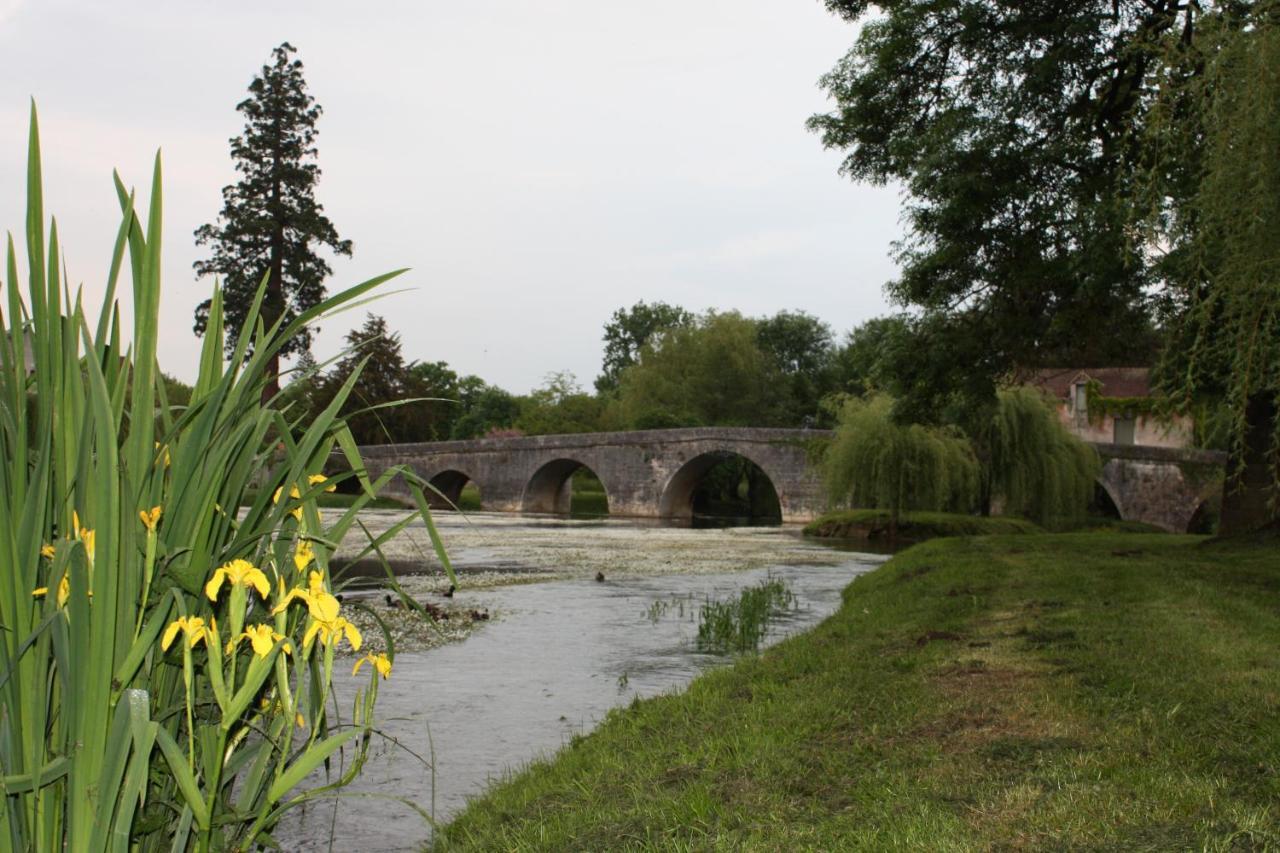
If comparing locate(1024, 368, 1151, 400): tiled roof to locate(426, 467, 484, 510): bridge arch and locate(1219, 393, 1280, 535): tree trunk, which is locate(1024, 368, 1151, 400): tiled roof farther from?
locate(1219, 393, 1280, 535): tree trunk

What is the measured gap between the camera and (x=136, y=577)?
2.63 metres

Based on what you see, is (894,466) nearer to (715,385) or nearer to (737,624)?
(737,624)

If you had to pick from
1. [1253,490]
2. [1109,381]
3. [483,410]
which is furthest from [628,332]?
[1253,490]

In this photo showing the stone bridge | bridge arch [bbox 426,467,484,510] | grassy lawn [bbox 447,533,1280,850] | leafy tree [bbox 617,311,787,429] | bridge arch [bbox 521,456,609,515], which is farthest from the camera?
leafy tree [bbox 617,311,787,429]

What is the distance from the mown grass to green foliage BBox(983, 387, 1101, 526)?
591 mm

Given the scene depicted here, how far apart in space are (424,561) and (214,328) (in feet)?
56.0

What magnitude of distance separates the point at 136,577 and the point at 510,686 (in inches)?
232

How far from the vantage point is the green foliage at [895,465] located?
27469 millimetres

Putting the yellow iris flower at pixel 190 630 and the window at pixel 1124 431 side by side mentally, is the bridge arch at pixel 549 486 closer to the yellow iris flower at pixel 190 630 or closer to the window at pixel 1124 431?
the window at pixel 1124 431

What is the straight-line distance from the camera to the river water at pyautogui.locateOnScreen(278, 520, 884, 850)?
5.29 metres

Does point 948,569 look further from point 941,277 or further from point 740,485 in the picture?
point 740,485

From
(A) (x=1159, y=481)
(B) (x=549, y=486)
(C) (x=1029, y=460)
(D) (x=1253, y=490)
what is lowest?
(B) (x=549, y=486)

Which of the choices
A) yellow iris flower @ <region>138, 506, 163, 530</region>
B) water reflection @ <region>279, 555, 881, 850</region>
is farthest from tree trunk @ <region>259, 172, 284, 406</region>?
yellow iris flower @ <region>138, 506, 163, 530</region>

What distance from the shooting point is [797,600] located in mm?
13570
